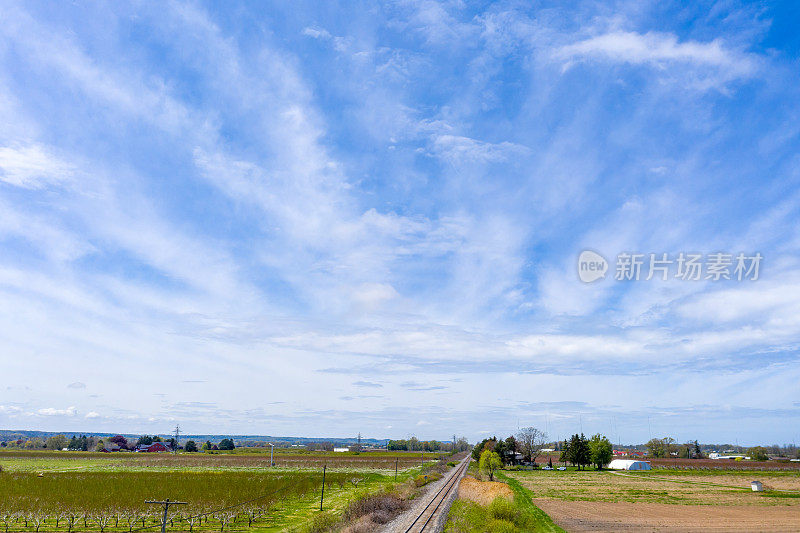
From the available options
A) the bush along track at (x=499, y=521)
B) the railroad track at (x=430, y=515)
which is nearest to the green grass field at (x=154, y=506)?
the railroad track at (x=430, y=515)

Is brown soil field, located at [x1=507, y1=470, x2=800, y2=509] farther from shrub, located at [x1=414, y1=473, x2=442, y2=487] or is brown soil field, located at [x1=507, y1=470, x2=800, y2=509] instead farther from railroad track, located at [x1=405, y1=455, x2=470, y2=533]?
railroad track, located at [x1=405, y1=455, x2=470, y2=533]

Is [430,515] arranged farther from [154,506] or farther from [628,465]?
[628,465]

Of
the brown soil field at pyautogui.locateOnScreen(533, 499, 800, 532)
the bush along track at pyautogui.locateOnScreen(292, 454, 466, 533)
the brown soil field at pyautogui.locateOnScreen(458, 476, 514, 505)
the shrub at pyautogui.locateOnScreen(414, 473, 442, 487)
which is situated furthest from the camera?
the shrub at pyautogui.locateOnScreen(414, 473, 442, 487)

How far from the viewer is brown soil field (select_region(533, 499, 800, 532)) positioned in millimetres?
40938

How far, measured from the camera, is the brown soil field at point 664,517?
4094 centimetres

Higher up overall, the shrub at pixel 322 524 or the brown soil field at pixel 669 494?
the shrub at pixel 322 524

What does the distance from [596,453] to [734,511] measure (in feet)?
285

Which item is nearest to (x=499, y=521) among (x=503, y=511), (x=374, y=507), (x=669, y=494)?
(x=503, y=511)

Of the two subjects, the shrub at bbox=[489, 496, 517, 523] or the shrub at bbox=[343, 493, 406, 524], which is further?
the shrub at bbox=[343, 493, 406, 524]

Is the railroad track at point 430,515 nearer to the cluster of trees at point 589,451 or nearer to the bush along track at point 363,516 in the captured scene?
the bush along track at point 363,516

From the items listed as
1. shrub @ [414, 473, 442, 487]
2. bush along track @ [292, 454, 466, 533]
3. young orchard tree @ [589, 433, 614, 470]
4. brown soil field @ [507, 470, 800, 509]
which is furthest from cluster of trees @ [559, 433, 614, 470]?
bush along track @ [292, 454, 466, 533]

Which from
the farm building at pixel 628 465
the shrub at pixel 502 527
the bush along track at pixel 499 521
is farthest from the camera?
the farm building at pixel 628 465

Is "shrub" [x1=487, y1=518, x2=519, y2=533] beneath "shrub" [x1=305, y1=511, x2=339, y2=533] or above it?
above

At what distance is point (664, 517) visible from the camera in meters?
46.7
